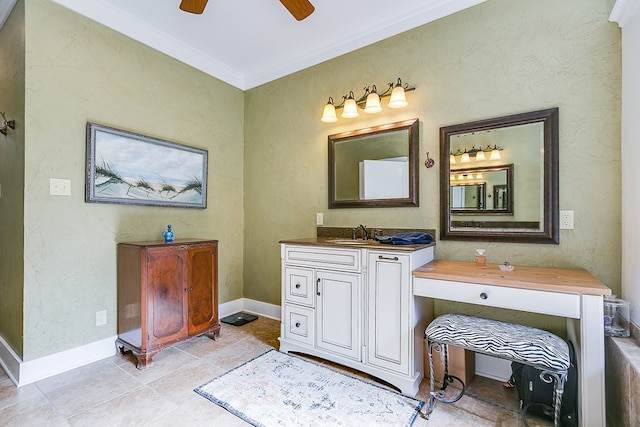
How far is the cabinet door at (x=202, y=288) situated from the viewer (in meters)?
2.60

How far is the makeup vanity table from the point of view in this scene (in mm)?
1430

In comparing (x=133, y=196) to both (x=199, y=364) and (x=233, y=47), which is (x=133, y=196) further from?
(x=233, y=47)

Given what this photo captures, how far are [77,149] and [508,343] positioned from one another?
10.2 feet

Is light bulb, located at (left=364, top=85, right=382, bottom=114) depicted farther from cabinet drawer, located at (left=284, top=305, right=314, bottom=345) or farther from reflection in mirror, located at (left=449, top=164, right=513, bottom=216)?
cabinet drawer, located at (left=284, top=305, right=314, bottom=345)

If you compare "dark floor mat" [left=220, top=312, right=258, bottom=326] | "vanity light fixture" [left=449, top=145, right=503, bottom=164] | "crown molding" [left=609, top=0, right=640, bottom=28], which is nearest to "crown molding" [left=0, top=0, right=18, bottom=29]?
"dark floor mat" [left=220, top=312, right=258, bottom=326]

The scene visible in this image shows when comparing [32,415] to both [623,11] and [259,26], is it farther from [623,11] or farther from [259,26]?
[623,11]

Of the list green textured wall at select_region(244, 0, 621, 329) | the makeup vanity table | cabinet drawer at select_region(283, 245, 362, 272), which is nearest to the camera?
the makeup vanity table

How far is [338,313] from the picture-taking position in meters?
2.23

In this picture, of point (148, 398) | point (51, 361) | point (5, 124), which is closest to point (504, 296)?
point (148, 398)

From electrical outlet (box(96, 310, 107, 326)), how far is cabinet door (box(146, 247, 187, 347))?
48cm

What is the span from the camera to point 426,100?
2455mm

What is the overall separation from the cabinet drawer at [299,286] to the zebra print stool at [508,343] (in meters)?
0.93

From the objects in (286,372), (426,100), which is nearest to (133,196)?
(286,372)

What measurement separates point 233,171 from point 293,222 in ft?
3.24
